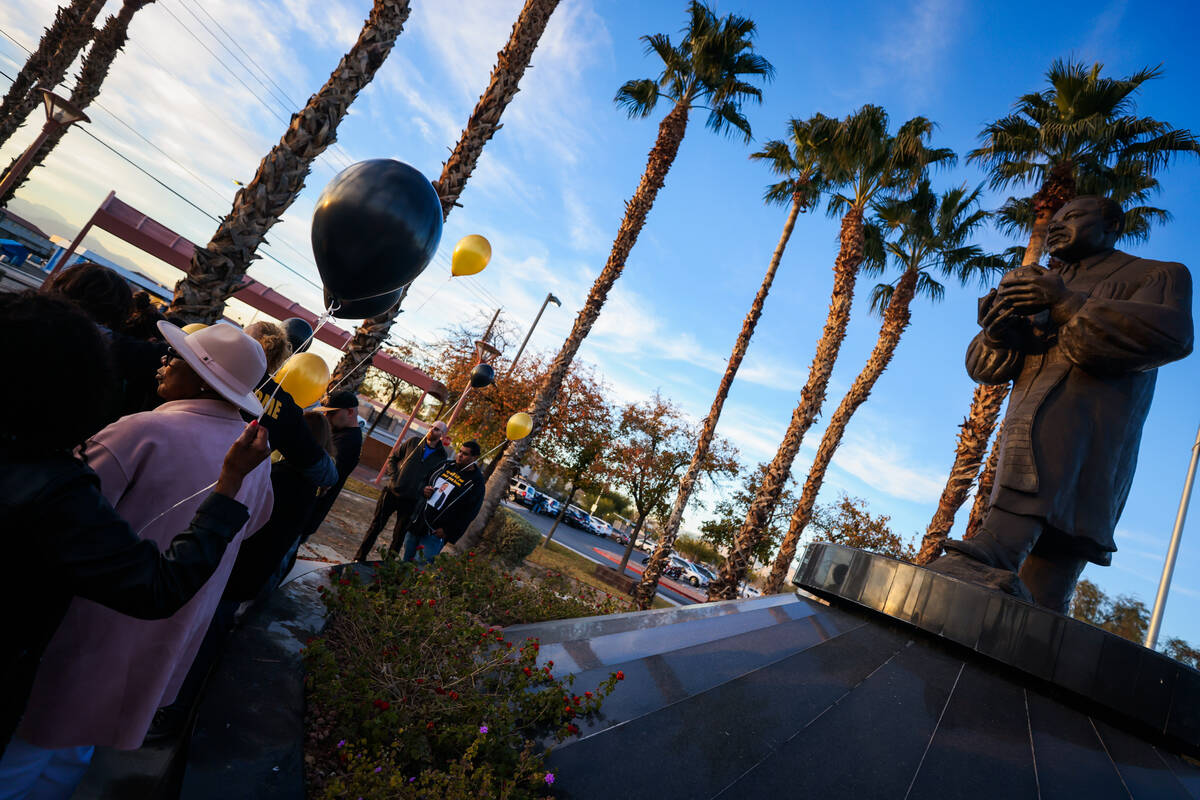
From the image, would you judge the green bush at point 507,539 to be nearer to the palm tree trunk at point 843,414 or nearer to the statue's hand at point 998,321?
the palm tree trunk at point 843,414

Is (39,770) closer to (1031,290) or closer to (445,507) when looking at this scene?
(1031,290)

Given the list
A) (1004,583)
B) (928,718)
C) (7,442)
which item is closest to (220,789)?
(7,442)

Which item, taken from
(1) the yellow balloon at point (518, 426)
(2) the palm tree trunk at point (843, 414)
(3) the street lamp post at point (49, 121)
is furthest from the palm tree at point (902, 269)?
(3) the street lamp post at point (49, 121)

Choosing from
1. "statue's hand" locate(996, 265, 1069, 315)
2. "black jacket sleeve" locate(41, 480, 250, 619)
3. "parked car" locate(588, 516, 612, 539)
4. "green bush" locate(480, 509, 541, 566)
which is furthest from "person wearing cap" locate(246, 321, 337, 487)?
"parked car" locate(588, 516, 612, 539)

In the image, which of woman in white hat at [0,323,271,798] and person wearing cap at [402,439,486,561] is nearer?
woman in white hat at [0,323,271,798]

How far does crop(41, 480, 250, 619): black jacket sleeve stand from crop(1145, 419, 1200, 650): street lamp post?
627 inches

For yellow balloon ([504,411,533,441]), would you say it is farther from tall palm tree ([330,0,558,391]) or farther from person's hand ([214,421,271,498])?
person's hand ([214,421,271,498])

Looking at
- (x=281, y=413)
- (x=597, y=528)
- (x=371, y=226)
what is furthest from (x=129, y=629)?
(x=597, y=528)

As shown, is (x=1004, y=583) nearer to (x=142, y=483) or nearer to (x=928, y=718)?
(x=928, y=718)

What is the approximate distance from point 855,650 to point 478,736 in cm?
198

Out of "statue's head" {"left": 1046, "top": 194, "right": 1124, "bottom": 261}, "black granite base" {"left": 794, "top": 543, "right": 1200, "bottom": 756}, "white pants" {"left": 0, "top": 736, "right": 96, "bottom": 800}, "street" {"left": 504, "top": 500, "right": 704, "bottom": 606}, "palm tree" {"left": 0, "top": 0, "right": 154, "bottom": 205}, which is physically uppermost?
"palm tree" {"left": 0, "top": 0, "right": 154, "bottom": 205}

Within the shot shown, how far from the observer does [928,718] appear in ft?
8.24

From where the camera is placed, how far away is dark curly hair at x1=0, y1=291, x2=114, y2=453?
1244mm

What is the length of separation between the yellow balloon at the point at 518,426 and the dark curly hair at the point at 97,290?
7.53 m
